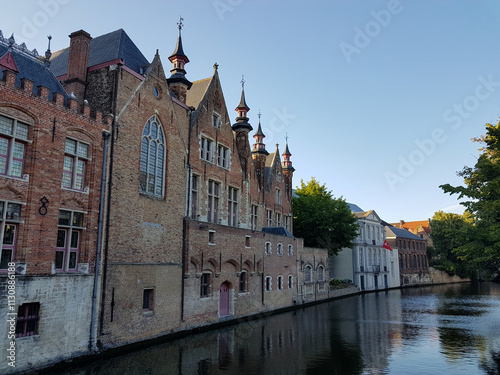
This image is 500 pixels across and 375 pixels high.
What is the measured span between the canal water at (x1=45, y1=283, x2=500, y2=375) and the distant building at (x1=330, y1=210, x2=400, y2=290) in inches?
1071

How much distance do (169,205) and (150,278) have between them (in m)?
4.27

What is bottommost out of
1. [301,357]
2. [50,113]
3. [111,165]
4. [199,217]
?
[301,357]

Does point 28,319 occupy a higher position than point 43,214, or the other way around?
point 43,214

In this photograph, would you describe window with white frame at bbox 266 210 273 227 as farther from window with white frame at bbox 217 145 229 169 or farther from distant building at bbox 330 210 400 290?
distant building at bbox 330 210 400 290

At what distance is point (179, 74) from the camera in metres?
25.6

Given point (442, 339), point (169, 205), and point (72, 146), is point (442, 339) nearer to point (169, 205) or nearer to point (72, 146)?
point (169, 205)

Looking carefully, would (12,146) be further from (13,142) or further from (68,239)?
(68,239)

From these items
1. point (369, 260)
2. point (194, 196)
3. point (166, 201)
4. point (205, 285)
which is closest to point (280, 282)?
point (205, 285)

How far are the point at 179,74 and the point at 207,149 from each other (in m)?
5.40

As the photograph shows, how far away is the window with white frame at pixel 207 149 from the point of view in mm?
26203

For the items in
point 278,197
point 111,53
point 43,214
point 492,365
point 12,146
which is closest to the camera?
point 12,146

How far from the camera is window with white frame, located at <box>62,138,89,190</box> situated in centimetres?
1641

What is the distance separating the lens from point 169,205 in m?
21.7

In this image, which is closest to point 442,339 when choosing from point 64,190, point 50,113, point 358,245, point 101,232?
point 101,232
